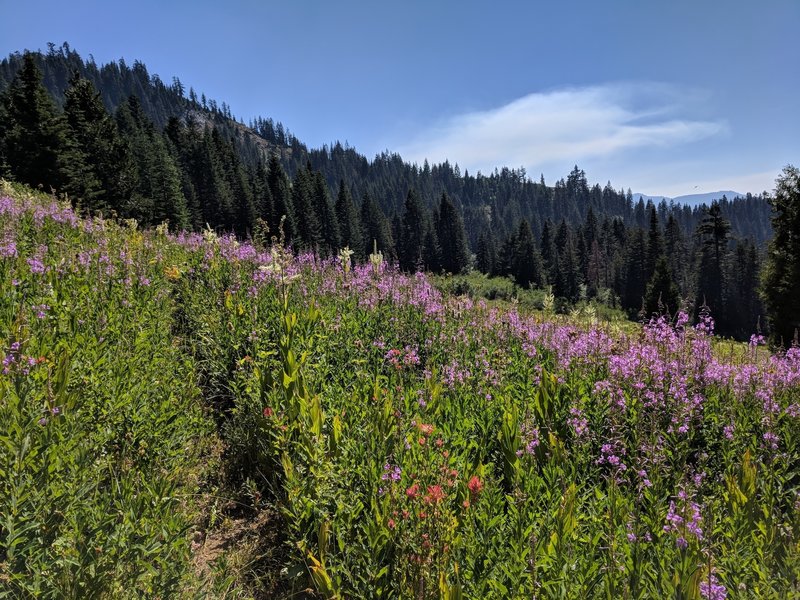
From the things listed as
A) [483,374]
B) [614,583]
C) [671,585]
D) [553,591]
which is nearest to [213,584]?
[553,591]

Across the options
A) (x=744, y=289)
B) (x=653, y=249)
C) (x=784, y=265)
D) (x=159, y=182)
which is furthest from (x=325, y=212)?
(x=744, y=289)

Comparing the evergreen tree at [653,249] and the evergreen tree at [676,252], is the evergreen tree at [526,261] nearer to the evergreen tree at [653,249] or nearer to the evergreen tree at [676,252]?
the evergreen tree at [653,249]

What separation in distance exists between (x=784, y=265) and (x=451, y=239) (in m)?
71.4

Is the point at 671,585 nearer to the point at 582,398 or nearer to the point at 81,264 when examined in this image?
the point at 582,398

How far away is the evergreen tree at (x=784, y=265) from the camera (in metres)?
27.1

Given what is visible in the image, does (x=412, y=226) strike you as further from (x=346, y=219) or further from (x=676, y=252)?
(x=676, y=252)

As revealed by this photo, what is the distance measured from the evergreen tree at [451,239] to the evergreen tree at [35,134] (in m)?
73.4

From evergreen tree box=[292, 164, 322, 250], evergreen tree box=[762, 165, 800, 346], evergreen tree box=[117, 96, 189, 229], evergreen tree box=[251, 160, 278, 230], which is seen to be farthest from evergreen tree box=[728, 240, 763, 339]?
evergreen tree box=[117, 96, 189, 229]

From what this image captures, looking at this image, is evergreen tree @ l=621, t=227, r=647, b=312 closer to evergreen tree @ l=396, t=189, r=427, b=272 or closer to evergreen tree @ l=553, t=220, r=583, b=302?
evergreen tree @ l=553, t=220, r=583, b=302

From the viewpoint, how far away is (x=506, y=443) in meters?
4.21

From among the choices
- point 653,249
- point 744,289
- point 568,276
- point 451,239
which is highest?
point 451,239

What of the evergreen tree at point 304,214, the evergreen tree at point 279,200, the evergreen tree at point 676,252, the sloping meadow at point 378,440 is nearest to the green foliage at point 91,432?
the sloping meadow at point 378,440

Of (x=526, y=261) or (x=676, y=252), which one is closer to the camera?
(x=526, y=261)

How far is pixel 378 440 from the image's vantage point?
3549mm
